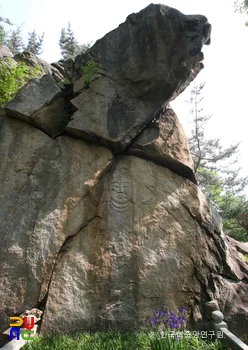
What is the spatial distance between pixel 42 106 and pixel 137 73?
7.86 feet

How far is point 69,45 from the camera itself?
64.7 feet

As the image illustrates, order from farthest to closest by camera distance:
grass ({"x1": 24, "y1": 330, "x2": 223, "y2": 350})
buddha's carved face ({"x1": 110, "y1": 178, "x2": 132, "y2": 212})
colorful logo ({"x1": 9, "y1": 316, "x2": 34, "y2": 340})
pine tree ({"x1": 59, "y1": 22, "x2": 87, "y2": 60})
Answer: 1. pine tree ({"x1": 59, "y1": 22, "x2": 87, "y2": 60})
2. buddha's carved face ({"x1": 110, "y1": 178, "x2": 132, "y2": 212})
3. colorful logo ({"x1": 9, "y1": 316, "x2": 34, "y2": 340})
4. grass ({"x1": 24, "y1": 330, "x2": 223, "y2": 350})

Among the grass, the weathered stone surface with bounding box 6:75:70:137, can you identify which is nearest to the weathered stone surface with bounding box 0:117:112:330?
the weathered stone surface with bounding box 6:75:70:137

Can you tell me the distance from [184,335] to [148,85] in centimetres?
526

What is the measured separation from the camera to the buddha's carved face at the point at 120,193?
5863 millimetres

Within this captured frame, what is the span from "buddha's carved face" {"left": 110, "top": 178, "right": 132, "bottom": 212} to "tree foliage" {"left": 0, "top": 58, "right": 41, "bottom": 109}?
332 centimetres

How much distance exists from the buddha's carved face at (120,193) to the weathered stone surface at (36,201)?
0.44 metres

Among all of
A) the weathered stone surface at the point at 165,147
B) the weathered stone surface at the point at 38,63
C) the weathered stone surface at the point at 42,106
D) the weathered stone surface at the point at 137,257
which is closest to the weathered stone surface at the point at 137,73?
the weathered stone surface at the point at 165,147

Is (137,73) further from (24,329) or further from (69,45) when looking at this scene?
(69,45)

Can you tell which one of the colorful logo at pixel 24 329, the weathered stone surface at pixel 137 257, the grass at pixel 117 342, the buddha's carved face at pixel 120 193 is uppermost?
the buddha's carved face at pixel 120 193

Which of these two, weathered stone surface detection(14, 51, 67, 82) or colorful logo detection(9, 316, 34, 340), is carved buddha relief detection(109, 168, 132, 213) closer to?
colorful logo detection(9, 316, 34, 340)

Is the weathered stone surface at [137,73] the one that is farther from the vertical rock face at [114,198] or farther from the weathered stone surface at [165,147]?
the weathered stone surface at [165,147]

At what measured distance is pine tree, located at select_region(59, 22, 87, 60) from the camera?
59.8 feet

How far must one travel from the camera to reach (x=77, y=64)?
7504 mm
